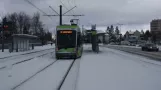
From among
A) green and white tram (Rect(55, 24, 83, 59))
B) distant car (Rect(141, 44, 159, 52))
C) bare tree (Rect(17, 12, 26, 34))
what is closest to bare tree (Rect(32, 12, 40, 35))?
bare tree (Rect(17, 12, 26, 34))

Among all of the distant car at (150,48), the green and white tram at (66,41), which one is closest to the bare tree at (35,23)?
the distant car at (150,48)

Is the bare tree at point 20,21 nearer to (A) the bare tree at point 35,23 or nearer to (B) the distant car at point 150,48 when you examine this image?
(A) the bare tree at point 35,23

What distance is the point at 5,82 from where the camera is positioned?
1368 centimetres

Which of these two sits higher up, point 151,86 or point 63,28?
point 63,28

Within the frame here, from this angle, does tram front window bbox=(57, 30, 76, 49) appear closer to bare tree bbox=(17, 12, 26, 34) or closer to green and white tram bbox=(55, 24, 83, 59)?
green and white tram bbox=(55, 24, 83, 59)

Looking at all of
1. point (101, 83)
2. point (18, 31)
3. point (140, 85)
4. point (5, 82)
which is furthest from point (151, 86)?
point (18, 31)

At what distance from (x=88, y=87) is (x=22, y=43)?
135 ft

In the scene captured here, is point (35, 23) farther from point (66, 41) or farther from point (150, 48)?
point (66, 41)

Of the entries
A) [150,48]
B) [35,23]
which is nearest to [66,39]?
[150,48]

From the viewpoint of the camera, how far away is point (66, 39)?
106 ft

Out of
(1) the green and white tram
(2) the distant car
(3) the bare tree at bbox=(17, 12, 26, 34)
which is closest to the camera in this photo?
(1) the green and white tram

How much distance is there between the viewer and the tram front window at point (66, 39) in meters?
32.0

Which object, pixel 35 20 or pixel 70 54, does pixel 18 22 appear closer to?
pixel 35 20

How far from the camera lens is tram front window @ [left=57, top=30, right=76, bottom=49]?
32.0m
